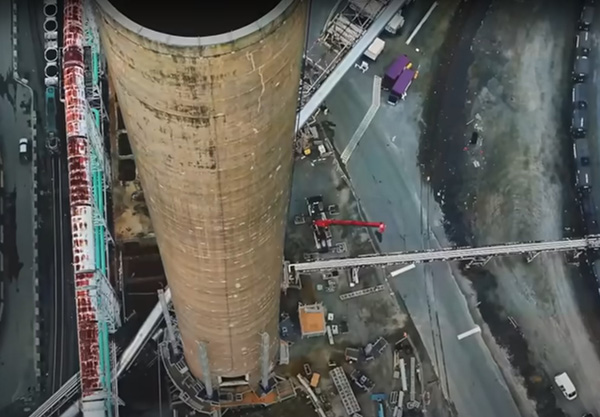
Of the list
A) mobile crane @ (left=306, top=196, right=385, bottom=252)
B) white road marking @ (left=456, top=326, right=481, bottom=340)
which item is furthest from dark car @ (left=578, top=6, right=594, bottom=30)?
white road marking @ (left=456, top=326, right=481, bottom=340)

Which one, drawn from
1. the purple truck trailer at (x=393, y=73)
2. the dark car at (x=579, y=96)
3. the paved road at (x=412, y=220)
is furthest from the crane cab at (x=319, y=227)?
the dark car at (x=579, y=96)

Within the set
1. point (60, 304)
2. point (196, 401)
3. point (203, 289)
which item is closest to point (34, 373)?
point (60, 304)

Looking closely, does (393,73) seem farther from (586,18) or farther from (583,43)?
(586,18)

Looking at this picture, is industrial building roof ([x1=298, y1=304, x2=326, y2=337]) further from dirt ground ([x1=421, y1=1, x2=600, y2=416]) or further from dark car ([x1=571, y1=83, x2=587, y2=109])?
dark car ([x1=571, y1=83, x2=587, y2=109])

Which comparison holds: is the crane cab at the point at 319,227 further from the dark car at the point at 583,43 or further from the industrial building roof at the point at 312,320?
the dark car at the point at 583,43

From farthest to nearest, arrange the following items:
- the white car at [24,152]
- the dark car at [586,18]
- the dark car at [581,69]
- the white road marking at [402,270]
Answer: the dark car at [586,18] → the dark car at [581,69] → the white car at [24,152] → the white road marking at [402,270]
